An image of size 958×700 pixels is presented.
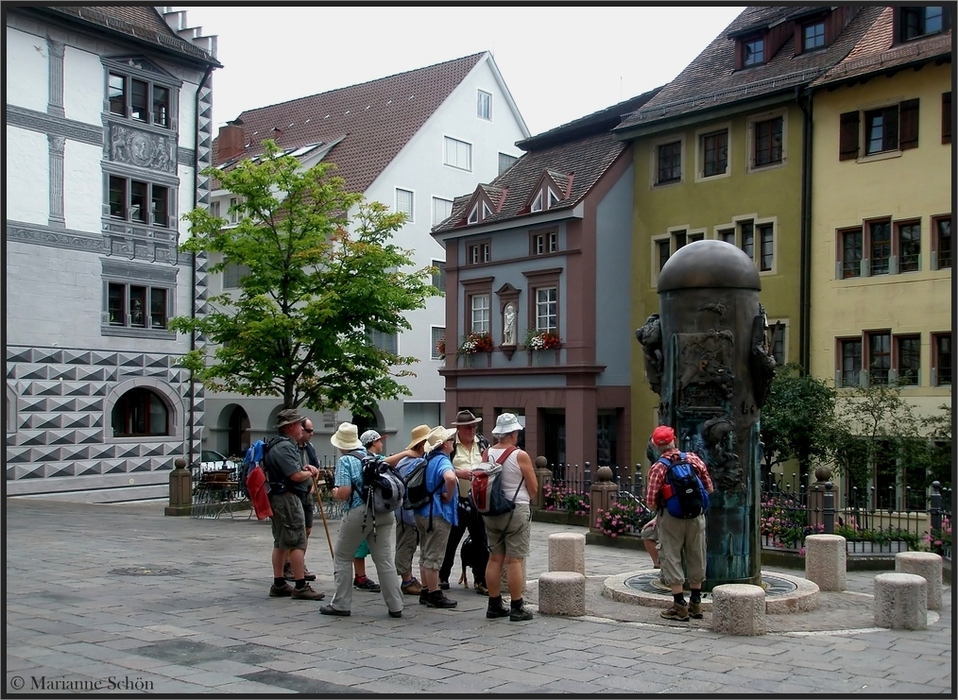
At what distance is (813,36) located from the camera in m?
29.5

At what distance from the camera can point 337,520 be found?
73.0 feet

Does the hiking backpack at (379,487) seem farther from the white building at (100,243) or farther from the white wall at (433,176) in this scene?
the white wall at (433,176)

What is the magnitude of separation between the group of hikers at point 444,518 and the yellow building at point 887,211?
1571 cm

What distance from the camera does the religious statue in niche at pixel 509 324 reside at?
114 ft

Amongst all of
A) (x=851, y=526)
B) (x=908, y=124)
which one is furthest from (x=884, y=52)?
(x=851, y=526)

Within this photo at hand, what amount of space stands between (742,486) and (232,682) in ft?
19.0

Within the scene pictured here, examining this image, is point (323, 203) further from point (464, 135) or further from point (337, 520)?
point (464, 135)

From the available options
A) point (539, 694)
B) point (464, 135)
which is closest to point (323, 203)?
point (539, 694)

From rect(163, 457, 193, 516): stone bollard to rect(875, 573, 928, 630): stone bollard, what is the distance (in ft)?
55.7

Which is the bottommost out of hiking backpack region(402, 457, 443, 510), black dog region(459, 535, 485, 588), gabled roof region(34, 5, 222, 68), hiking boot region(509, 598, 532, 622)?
hiking boot region(509, 598, 532, 622)

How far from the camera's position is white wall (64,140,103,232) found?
2912 centimetres

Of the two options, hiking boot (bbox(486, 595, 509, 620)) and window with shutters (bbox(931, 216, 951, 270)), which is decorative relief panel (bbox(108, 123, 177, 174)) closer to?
window with shutters (bbox(931, 216, 951, 270))

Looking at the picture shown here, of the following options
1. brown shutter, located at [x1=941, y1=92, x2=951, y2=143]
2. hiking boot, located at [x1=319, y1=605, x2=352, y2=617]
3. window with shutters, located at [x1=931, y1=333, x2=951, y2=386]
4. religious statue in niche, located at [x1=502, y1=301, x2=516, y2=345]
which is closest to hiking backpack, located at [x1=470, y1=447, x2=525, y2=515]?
hiking boot, located at [x1=319, y1=605, x2=352, y2=617]

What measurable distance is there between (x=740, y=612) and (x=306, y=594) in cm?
445
